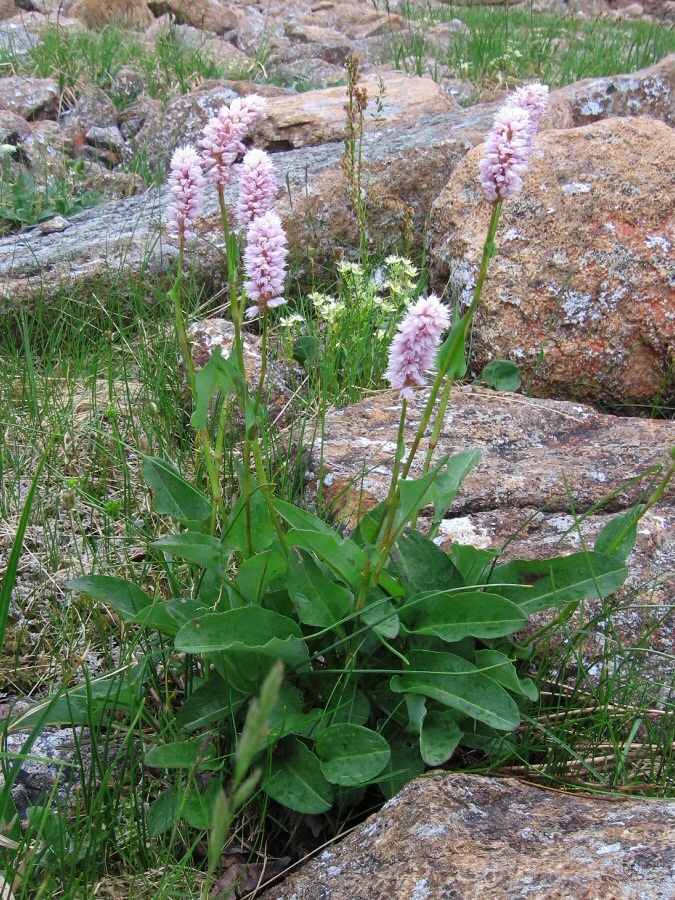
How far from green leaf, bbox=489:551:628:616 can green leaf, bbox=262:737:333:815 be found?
480 mm

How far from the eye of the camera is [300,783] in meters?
1.54

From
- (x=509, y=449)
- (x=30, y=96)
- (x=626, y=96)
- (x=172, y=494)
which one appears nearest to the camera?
(x=172, y=494)

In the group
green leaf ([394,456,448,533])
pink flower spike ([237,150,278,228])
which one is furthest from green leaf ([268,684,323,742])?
pink flower spike ([237,150,278,228])

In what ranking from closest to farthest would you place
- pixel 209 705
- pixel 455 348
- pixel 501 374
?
pixel 455 348
pixel 209 705
pixel 501 374

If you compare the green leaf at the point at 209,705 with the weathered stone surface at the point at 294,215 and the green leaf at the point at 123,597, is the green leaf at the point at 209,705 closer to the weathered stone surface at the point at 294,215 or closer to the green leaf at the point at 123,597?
the green leaf at the point at 123,597

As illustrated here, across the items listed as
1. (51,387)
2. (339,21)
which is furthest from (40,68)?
(339,21)

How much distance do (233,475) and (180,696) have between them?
703mm

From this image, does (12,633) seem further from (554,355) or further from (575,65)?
(575,65)

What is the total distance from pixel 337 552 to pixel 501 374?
1.64 m

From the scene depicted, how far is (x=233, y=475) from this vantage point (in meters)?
2.40

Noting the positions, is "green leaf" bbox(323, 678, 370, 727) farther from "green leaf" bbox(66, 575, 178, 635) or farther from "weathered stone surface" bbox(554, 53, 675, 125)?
"weathered stone surface" bbox(554, 53, 675, 125)

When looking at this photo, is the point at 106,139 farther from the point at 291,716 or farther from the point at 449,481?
the point at 291,716

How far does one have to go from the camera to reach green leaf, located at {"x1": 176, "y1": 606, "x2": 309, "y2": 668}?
1.48m

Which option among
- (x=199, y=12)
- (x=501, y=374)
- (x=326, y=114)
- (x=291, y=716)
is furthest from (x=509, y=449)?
(x=199, y=12)
